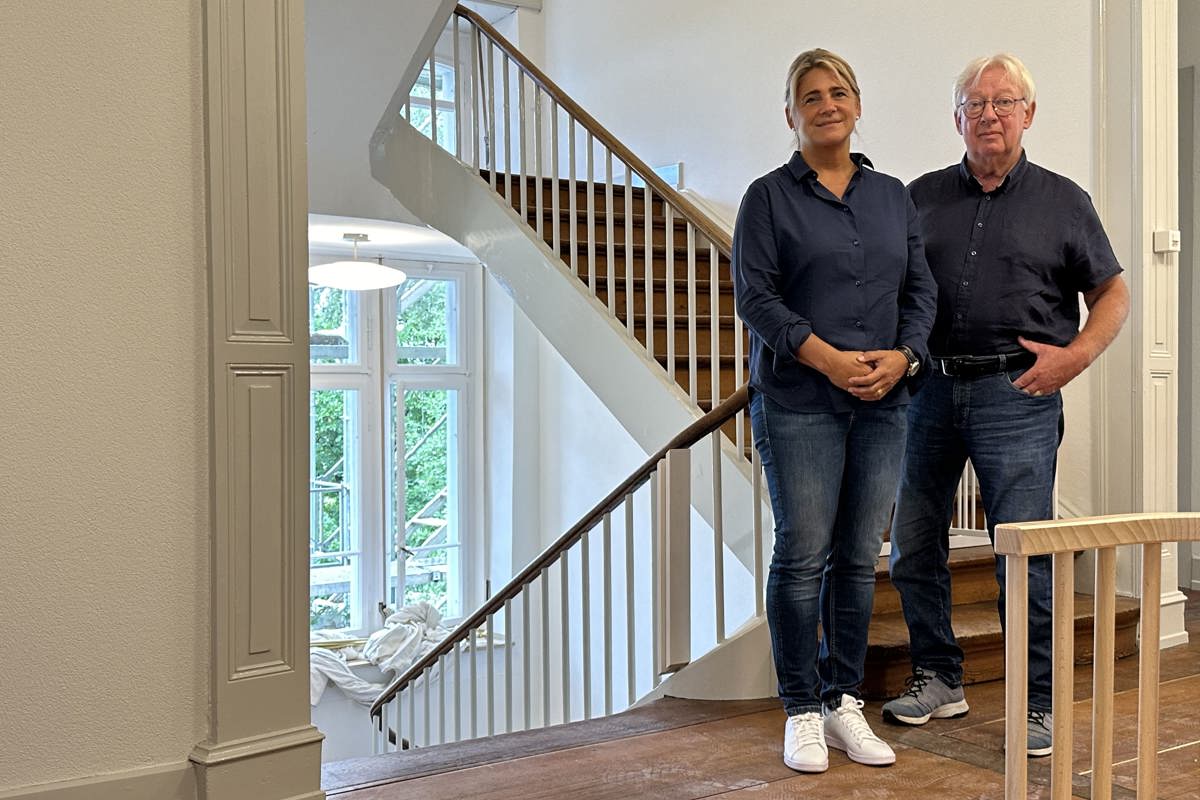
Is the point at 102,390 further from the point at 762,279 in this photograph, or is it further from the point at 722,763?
the point at 722,763

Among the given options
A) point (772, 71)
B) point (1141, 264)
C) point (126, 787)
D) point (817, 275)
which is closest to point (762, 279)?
point (817, 275)

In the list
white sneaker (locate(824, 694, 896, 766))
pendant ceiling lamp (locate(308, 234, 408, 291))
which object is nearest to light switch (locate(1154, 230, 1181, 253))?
white sneaker (locate(824, 694, 896, 766))

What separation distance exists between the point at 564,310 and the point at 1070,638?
3.46m

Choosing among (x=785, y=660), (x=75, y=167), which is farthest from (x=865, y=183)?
(x=75, y=167)

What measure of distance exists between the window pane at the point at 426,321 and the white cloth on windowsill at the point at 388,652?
1667mm

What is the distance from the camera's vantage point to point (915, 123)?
470cm

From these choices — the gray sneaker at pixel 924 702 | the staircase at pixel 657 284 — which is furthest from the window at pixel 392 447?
the gray sneaker at pixel 924 702

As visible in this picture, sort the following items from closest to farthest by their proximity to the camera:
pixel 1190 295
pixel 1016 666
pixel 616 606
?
pixel 1016 666, pixel 1190 295, pixel 616 606

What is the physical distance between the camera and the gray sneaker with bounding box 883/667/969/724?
272cm

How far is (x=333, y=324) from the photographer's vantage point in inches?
291

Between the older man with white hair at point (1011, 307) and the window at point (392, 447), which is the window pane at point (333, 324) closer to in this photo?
the window at point (392, 447)

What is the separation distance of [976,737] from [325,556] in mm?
5351

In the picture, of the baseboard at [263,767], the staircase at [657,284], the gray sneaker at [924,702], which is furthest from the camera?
the staircase at [657,284]

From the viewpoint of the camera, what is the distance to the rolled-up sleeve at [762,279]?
7.57 feet
